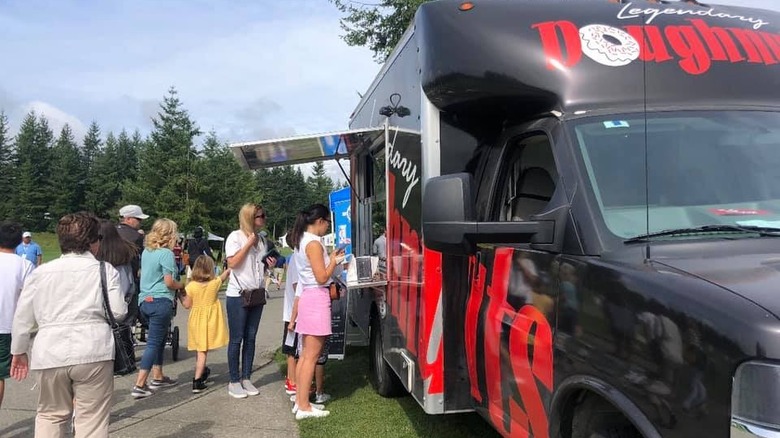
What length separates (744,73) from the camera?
329 cm

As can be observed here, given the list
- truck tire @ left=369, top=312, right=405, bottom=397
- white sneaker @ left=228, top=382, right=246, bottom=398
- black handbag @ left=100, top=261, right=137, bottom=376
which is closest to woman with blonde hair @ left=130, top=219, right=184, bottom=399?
white sneaker @ left=228, top=382, right=246, bottom=398

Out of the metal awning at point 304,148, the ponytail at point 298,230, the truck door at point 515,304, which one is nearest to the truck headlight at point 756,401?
the truck door at point 515,304

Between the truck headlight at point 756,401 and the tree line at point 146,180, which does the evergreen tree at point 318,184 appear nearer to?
the tree line at point 146,180

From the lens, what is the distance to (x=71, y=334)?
380cm

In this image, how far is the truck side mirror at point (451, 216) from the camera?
9.20ft

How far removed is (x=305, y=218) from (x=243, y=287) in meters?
1.19

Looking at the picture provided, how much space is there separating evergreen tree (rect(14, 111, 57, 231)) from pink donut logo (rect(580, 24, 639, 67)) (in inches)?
3471

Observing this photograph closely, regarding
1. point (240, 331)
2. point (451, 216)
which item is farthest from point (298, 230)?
point (451, 216)

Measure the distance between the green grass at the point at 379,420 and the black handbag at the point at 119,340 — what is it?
5.54 feet

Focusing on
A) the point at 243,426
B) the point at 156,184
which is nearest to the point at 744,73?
the point at 243,426

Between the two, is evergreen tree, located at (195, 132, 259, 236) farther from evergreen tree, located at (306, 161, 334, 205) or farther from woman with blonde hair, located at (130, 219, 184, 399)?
woman with blonde hair, located at (130, 219, 184, 399)

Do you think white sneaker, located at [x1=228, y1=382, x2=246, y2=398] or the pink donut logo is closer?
the pink donut logo

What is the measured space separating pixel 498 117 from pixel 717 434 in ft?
7.58

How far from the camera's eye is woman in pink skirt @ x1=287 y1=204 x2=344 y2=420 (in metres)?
5.63
